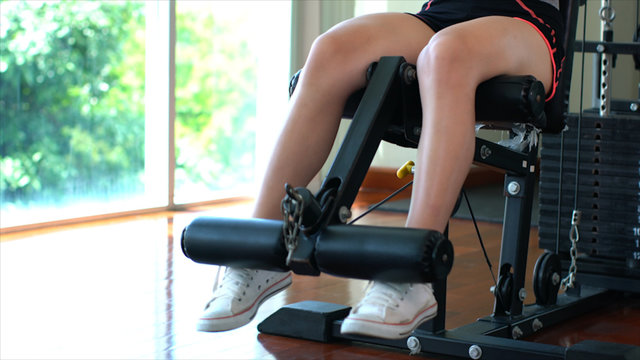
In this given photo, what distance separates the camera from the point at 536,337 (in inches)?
69.0

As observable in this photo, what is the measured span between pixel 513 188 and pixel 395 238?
66cm

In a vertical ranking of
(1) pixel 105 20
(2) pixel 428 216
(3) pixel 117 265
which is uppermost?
(1) pixel 105 20

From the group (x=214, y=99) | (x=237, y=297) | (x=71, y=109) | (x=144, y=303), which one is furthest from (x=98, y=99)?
(x=237, y=297)

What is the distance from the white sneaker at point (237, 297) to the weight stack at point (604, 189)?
3.50ft

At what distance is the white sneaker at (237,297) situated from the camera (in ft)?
3.80

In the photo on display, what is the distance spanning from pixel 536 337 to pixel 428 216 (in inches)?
29.3

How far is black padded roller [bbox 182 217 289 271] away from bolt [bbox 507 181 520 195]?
0.66 m

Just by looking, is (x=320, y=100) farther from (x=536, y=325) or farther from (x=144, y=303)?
(x=144, y=303)

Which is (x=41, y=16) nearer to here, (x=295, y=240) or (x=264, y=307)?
(x=264, y=307)

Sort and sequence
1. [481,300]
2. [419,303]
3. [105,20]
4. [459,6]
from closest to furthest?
[419,303]
[459,6]
[481,300]
[105,20]

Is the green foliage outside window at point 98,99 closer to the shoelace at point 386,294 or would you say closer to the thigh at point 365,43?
the thigh at point 365,43

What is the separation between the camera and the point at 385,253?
1.05 metres

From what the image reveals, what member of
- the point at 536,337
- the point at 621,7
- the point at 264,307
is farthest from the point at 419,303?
the point at 621,7

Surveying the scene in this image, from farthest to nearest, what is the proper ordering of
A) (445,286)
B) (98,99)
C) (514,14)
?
(98,99), (445,286), (514,14)
